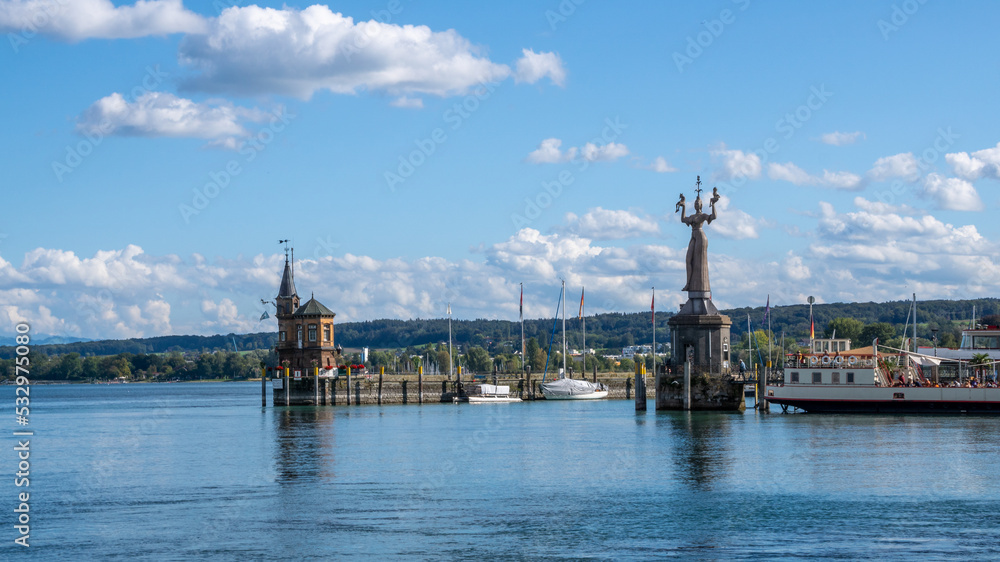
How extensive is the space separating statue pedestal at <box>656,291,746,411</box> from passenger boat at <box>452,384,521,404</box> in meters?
44.7

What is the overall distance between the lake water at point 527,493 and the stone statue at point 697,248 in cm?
1217

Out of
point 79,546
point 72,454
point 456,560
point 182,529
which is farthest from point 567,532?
point 72,454

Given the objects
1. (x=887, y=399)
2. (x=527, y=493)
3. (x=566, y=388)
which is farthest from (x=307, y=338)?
(x=527, y=493)

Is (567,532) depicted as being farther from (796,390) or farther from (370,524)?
(796,390)

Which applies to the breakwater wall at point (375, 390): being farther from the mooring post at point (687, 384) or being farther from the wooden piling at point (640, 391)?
the mooring post at point (687, 384)

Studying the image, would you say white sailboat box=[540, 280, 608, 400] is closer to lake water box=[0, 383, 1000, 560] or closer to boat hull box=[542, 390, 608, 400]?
boat hull box=[542, 390, 608, 400]

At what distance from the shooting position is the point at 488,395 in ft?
443

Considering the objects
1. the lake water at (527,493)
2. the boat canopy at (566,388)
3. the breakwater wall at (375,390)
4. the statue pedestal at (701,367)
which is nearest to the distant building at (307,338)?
the breakwater wall at (375,390)

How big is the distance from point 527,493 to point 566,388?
94166 mm

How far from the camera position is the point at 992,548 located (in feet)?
119

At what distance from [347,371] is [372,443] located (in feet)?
176

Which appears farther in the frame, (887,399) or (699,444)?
(887,399)

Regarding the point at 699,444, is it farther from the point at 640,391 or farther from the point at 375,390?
the point at 375,390

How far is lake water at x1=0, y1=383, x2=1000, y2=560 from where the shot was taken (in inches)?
1495
